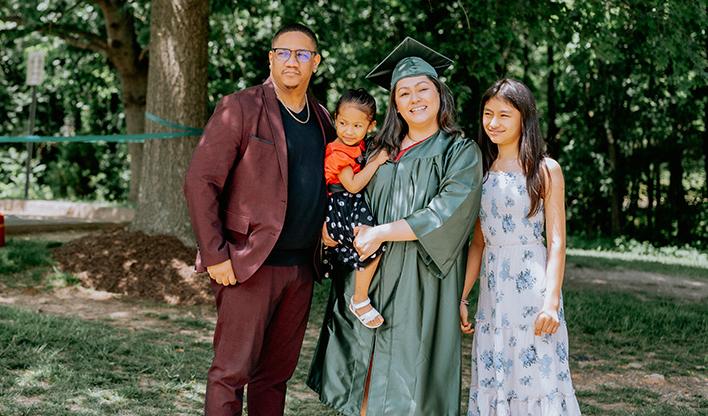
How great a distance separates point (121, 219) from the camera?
11.3m

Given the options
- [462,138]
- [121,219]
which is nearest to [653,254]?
[121,219]

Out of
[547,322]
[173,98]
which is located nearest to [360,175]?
[547,322]

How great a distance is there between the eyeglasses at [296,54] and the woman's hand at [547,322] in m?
1.42

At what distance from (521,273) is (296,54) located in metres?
1.30

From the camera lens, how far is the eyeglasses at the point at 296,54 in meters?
3.30

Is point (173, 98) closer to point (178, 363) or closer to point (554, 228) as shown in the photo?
point (178, 363)

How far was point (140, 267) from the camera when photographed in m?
6.86

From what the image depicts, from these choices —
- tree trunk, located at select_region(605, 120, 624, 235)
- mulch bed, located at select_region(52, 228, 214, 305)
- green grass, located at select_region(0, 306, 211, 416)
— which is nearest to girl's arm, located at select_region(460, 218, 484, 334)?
green grass, located at select_region(0, 306, 211, 416)

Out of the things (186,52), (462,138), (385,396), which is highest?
(186,52)

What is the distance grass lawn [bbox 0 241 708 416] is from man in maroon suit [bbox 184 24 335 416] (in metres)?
0.95

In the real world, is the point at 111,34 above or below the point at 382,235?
above

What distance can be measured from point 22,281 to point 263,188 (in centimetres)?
457

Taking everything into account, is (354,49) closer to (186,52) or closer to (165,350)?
(186,52)

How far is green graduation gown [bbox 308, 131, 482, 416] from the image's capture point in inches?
120
